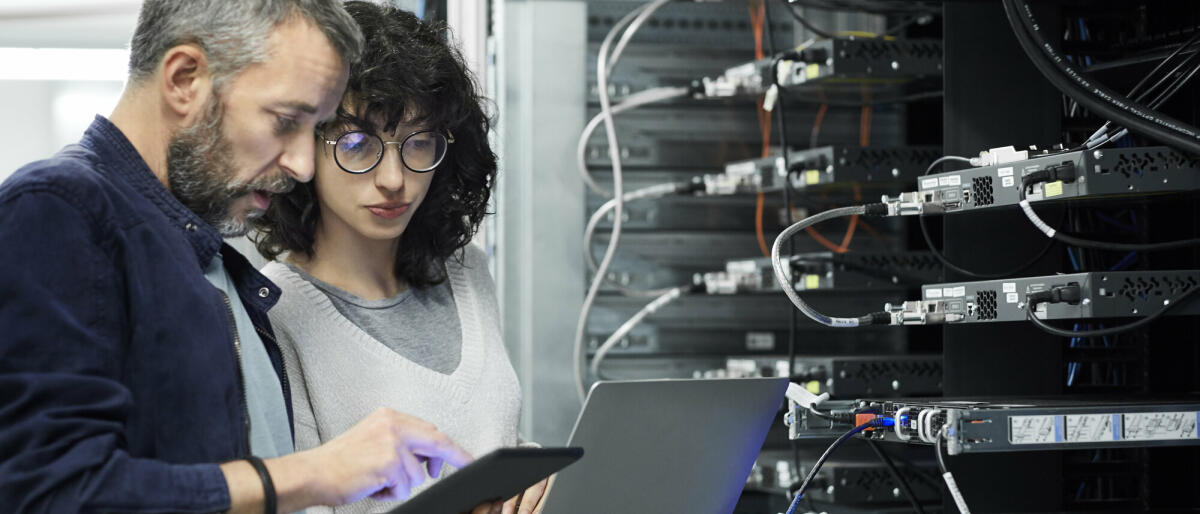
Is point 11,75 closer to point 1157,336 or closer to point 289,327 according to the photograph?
point 289,327

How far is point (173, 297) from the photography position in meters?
1.13

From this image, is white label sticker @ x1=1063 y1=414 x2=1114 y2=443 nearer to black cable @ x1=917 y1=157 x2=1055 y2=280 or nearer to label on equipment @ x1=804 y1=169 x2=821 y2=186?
black cable @ x1=917 y1=157 x2=1055 y2=280

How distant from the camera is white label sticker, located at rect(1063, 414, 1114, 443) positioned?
61.0 inches

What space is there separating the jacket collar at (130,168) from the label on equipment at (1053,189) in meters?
1.06

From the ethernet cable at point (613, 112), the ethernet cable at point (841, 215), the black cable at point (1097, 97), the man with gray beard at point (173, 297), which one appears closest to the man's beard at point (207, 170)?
the man with gray beard at point (173, 297)

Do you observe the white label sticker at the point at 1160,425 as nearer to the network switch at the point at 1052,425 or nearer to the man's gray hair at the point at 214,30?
the network switch at the point at 1052,425

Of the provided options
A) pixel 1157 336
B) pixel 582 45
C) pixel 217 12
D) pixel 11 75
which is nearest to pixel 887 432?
pixel 1157 336

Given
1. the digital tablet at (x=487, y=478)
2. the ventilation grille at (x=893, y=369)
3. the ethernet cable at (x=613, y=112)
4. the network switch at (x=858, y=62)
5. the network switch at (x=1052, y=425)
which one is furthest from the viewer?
the ethernet cable at (x=613, y=112)

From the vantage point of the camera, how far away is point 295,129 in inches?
48.7

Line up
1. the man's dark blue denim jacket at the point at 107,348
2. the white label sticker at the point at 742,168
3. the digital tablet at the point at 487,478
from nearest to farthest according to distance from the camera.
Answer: the man's dark blue denim jacket at the point at 107,348
the digital tablet at the point at 487,478
the white label sticker at the point at 742,168

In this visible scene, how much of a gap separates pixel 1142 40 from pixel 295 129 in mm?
1461

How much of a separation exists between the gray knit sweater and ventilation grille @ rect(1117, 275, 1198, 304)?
832 millimetres

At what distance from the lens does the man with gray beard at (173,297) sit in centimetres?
102

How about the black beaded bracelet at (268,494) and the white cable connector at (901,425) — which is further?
the white cable connector at (901,425)
